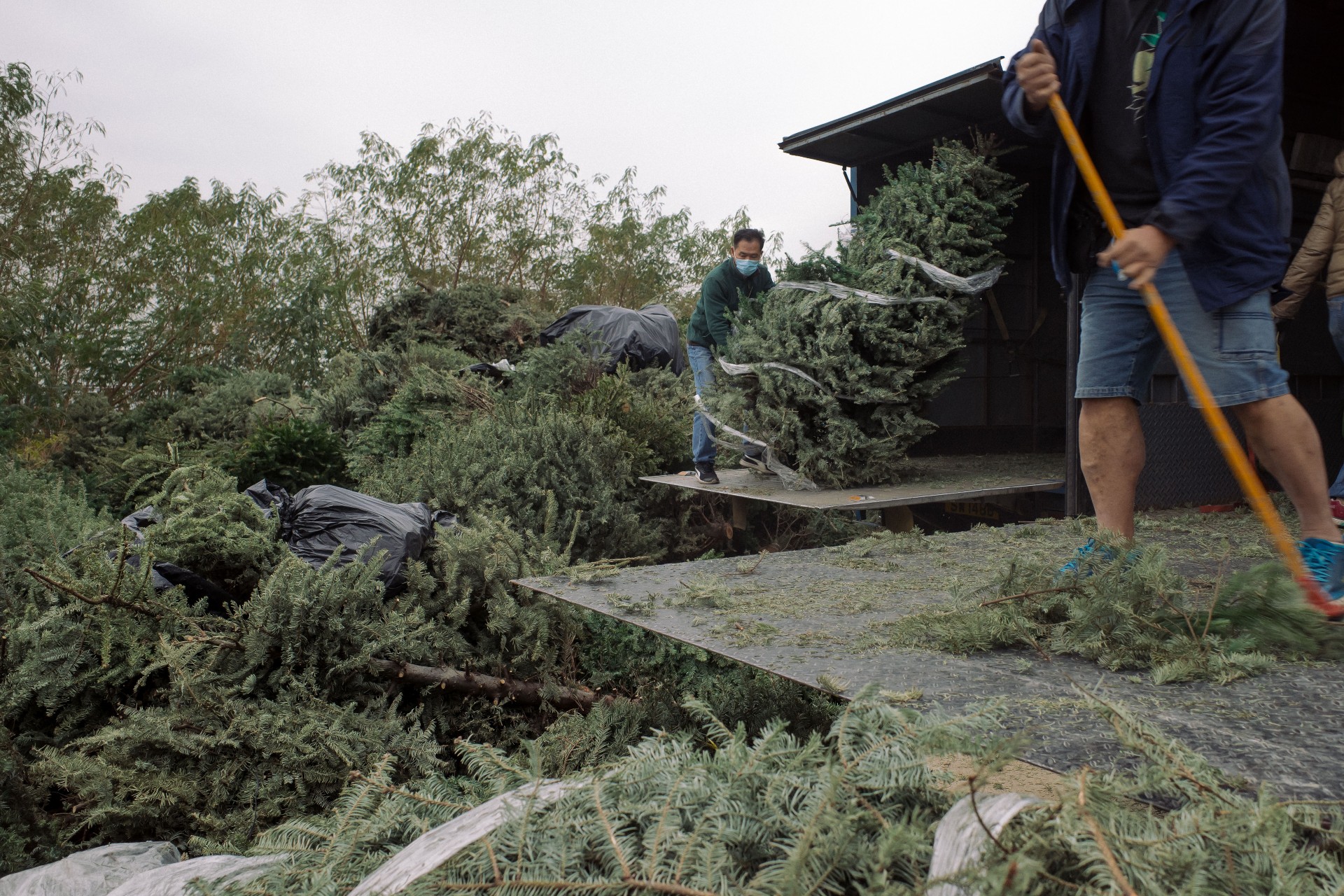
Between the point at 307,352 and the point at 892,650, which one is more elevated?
the point at 307,352

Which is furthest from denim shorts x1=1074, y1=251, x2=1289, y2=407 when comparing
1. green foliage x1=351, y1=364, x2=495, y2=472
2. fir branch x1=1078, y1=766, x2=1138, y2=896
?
green foliage x1=351, y1=364, x2=495, y2=472

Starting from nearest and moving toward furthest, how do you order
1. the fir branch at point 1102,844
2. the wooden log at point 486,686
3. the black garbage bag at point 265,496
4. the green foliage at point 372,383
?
the fir branch at point 1102,844 < the wooden log at point 486,686 < the black garbage bag at point 265,496 < the green foliage at point 372,383

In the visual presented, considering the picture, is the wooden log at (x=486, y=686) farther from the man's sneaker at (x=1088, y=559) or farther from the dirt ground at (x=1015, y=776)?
the dirt ground at (x=1015, y=776)

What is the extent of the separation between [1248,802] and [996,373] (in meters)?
7.21

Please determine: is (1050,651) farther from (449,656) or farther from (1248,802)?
(449,656)

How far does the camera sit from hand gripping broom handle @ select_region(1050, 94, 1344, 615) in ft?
7.00

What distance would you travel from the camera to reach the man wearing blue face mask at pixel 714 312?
5.89m

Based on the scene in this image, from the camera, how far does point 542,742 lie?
8.69 ft

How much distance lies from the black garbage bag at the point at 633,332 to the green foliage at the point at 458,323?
1.28 meters

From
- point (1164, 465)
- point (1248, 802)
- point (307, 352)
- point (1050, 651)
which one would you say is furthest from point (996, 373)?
point (307, 352)

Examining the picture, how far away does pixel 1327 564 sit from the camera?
7.14 feet

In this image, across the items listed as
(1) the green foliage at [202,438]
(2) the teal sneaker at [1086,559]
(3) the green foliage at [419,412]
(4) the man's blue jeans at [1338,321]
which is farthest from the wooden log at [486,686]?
(4) the man's blue jeans at [1338,321]

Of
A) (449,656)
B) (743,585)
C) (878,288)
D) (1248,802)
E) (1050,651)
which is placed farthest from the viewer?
(878,288)

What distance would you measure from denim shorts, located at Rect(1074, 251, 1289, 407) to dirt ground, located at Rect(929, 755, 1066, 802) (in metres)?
1.36
